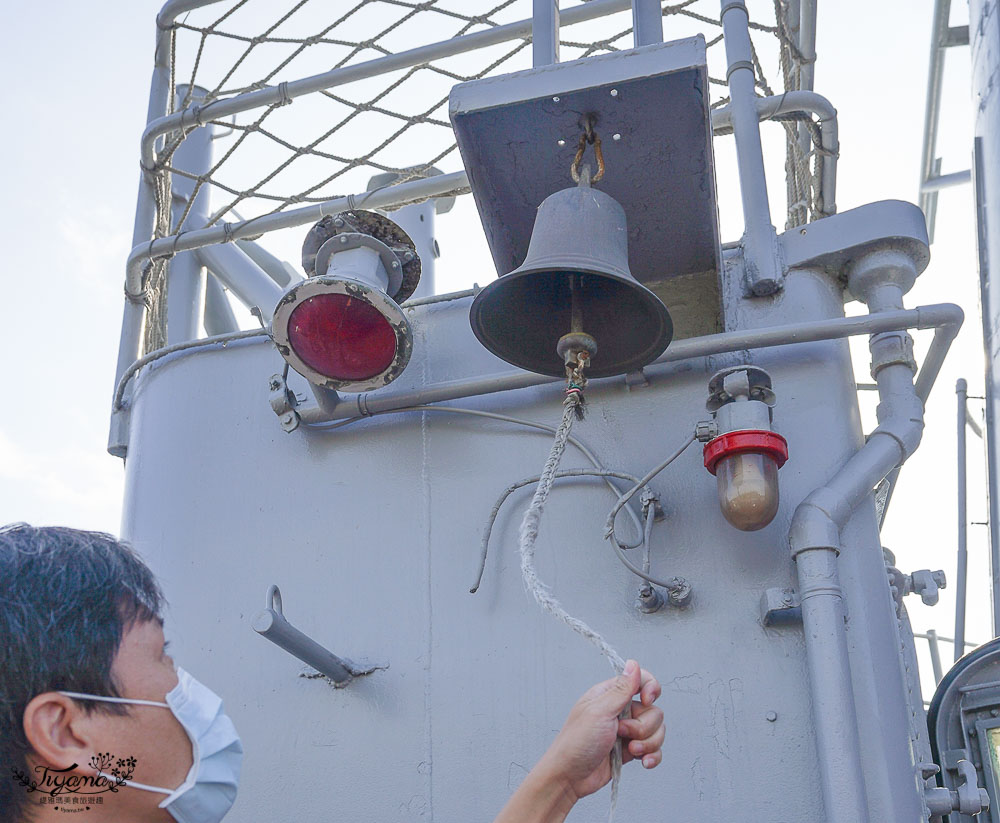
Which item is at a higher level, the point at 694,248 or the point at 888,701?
the point at 694,248

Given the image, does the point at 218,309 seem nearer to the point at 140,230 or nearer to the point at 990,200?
Result: the point at 140,230

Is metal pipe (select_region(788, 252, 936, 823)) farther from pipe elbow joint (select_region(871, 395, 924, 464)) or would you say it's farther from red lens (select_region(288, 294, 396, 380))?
red lens (select_region(288, 294, 396, 380))

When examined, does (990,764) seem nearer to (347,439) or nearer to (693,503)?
(693,503)

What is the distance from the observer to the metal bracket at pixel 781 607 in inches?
96.9

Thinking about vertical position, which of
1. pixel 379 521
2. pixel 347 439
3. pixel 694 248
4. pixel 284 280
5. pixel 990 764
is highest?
pixel 284 280

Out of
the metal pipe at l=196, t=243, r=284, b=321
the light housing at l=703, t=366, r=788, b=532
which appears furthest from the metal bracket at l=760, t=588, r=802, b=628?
the metal pipe at l=196, t=243, r=284, b=321

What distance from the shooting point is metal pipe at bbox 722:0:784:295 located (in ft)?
9.49

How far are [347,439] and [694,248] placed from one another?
1048 mm

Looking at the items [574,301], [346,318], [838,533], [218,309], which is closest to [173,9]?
[218,309]

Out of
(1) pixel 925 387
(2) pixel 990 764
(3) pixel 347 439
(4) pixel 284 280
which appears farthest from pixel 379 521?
(4) pixel 284 280

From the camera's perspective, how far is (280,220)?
3848 mm

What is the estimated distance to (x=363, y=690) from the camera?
8.97ft

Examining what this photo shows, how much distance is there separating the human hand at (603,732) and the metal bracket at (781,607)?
34.9 inches

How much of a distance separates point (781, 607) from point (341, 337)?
1.21 m
